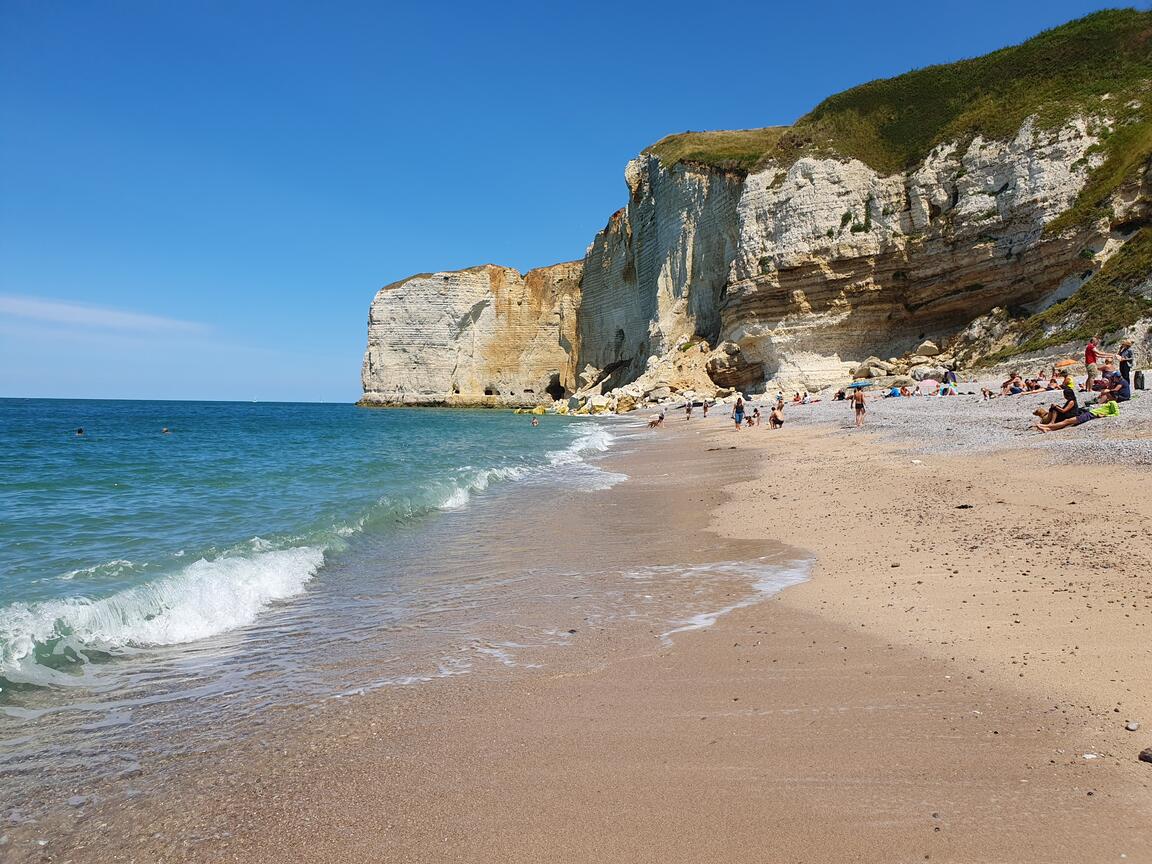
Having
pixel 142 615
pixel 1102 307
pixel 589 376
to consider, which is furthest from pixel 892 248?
pixel 142 615

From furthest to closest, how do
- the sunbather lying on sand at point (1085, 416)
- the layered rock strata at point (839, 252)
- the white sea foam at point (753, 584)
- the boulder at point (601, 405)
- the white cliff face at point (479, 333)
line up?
the white cliff face at point (479, 333) → the boulder at point (601, 405) → the layered rock strata at point (839, 252) → the sunbather lying on sand at point (1085, 416) → the white sea foam at point (753, 584)

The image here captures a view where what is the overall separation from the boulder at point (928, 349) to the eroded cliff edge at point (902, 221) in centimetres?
57

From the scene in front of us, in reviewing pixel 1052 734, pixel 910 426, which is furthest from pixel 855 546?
pixel 910 426

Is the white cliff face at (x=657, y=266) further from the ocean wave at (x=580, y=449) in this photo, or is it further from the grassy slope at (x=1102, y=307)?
the ocean wave at (x=580, y=449)

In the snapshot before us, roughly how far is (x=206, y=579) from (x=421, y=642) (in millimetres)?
2938

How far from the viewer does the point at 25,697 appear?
13.1 feet

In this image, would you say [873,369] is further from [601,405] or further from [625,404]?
[601,405]

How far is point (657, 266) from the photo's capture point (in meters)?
53.1

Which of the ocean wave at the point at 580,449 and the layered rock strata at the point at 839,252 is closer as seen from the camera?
the ocean wave at the point at 580,449

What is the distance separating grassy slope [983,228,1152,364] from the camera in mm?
23109

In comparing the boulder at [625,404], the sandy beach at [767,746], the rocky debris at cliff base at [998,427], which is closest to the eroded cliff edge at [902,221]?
the boulder at [625,404]

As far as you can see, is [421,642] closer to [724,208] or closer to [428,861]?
[428,861]

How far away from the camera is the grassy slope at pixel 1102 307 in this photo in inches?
910

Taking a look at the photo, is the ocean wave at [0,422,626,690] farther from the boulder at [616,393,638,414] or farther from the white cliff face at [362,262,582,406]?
the white cliff face at [362,262,582,406]
